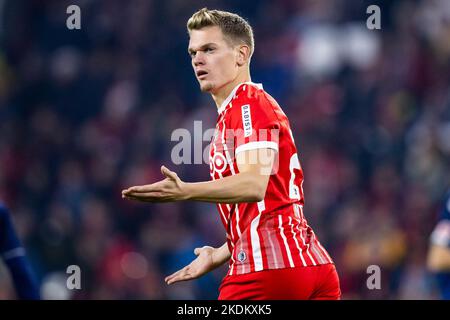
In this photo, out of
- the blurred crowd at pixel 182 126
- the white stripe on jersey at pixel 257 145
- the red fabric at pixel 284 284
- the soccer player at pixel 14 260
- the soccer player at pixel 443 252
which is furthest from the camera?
the blurred crowd at pixel 182 126

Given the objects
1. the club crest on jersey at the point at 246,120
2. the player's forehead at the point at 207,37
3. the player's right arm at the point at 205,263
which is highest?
the player's forehead at the point at 207,37

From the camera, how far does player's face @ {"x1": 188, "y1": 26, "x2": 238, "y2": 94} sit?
16.1 feet

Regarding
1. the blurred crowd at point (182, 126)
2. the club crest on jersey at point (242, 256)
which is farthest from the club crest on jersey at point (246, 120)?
the blurred crowd at point (182, 126)

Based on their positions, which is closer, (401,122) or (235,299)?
(235,299)

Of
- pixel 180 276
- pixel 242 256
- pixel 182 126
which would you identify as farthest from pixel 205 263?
pixel 182 126

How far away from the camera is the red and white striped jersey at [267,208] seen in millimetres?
4641

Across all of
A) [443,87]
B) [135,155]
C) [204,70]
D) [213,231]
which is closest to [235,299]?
[204,70]

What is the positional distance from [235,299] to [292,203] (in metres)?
0.53

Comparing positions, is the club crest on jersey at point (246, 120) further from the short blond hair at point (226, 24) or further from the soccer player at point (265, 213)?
the short blond hair at point (226, 24)

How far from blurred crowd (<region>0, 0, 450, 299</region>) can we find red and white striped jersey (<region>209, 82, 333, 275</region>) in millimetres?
4934

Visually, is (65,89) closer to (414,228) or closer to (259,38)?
(259,38)

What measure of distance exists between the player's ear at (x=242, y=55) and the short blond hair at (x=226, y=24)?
30mm

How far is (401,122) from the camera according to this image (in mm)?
11648

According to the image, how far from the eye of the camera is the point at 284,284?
182 inches
